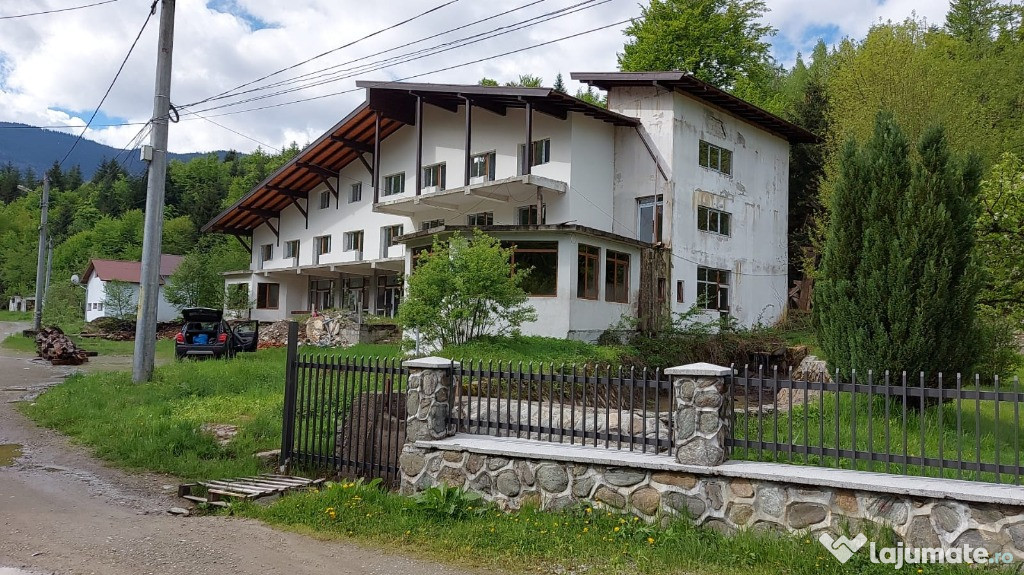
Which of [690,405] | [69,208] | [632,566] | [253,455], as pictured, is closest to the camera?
[632,566]

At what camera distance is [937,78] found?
985 inches

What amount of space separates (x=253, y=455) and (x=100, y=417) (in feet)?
14.0

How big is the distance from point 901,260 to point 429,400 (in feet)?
24.7

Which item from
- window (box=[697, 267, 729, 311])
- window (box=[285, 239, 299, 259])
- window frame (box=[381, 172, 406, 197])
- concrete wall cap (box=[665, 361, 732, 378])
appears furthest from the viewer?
window (box=[285, 239, 299, 259])

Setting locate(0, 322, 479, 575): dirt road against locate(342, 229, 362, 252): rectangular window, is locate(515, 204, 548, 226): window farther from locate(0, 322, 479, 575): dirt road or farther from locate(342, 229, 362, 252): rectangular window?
locate(0, 322, 479, 575): dirt road

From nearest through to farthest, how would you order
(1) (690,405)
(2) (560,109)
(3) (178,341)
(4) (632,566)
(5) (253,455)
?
(4) (632,566) → (1) (690,405) → (5) (253,455) → (3) (178,341) → (2) (560,109)

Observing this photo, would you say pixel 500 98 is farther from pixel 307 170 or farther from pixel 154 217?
pixel 307 170

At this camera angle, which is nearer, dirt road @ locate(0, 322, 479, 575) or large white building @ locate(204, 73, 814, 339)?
dirt road @ locate(0, 322, 479, 575)

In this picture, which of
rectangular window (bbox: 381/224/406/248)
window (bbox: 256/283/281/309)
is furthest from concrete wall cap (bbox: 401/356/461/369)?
window (bbox: 256/283/281/309)

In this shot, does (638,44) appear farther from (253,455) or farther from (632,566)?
(632,566)

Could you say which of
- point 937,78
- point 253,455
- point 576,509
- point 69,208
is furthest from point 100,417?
point 69,208

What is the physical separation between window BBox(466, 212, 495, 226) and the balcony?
45 cm

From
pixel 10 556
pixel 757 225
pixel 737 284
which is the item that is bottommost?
pixel 10 556

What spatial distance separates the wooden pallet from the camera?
26.4ft
